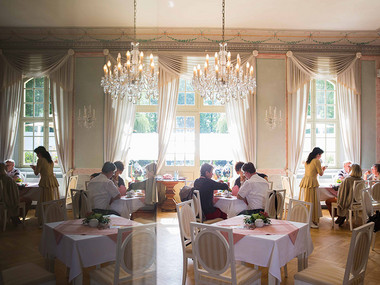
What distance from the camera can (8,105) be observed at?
0.38 metres

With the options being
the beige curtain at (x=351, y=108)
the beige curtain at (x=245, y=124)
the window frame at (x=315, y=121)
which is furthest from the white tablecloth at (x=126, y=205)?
the beige curtain at (x=351, y=108)

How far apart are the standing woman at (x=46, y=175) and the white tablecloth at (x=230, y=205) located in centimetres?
455

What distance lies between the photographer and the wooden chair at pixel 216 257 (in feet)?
8.23

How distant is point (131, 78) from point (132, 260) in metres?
0.28

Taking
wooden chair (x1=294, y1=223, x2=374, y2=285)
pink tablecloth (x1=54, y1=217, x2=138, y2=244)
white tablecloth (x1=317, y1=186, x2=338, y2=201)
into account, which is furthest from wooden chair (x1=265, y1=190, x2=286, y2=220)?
pink tablecloth (x1=54, y1=217, x2=138, y2=244)

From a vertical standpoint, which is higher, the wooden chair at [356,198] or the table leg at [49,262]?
the table leg at [49,262]

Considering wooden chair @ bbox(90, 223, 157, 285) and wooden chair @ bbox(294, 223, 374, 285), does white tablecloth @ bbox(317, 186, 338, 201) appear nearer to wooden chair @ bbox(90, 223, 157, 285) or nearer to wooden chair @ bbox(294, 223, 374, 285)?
wooden chair @ bbox(294, 223, 374, 285)

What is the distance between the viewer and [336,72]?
757 cm

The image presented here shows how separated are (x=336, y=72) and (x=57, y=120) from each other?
810 cm

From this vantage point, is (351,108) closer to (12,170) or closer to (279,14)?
(279,14)

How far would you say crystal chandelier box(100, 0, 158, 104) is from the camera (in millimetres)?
479

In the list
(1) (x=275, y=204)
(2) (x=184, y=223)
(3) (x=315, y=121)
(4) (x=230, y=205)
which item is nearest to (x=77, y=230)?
(2) (x=184, y=223)

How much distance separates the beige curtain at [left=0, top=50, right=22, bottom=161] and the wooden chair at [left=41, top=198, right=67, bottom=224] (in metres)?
0.08

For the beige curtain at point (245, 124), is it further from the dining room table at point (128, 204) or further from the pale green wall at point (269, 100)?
the dining room table at point (128, 204)
